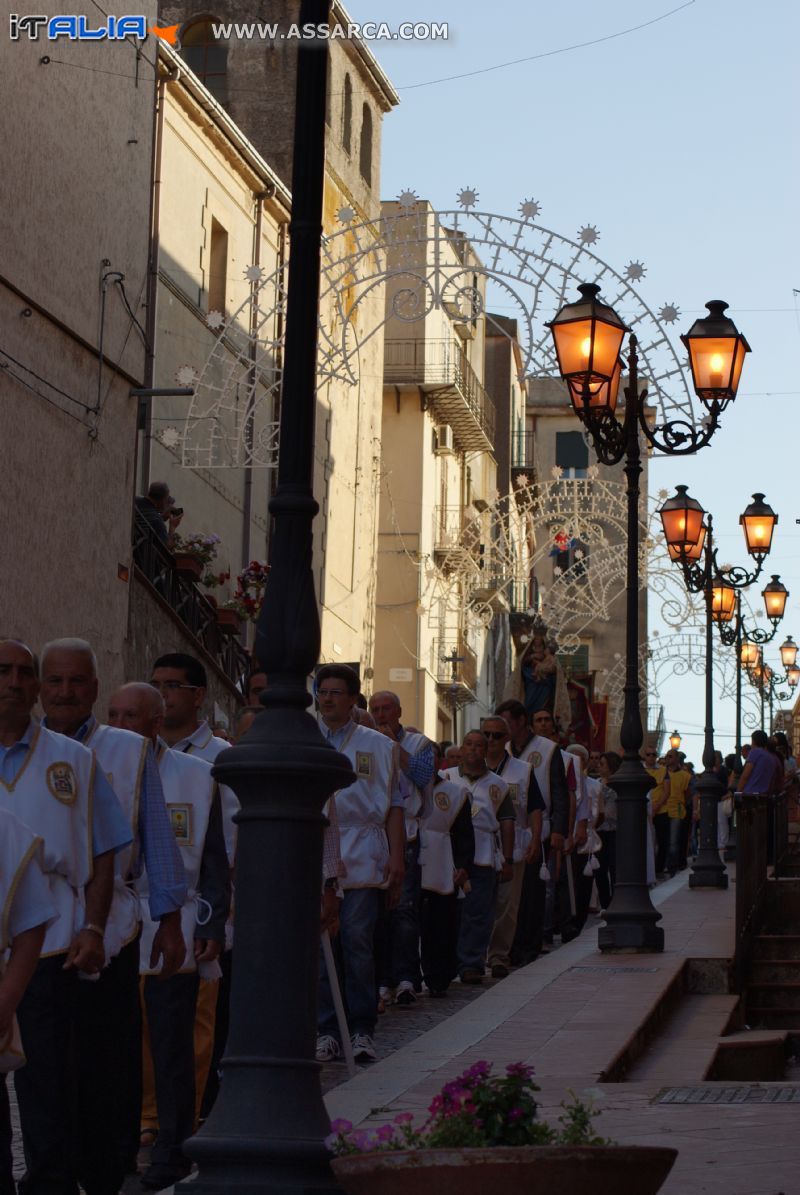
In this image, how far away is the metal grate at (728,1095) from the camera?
28.9ft

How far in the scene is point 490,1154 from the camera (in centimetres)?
462

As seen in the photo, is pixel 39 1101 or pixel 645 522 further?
pixel 645 522

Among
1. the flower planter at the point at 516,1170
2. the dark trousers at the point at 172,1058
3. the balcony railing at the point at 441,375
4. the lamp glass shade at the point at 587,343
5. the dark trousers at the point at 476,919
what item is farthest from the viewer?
the balcony railing at the point at 441,375

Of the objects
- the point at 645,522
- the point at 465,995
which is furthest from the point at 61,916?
the point at 645,522

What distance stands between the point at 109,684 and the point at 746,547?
7995 millimetres

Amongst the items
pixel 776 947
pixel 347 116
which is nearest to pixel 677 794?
pixel 776 947

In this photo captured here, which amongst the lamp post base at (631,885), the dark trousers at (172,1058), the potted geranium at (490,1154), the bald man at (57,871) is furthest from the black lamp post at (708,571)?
the potted geranium at (490,1154)

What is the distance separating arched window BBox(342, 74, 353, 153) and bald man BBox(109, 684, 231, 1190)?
103 ft

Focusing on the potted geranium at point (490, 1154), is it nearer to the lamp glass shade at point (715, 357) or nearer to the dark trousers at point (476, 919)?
the dark trousers at point (476, 919)

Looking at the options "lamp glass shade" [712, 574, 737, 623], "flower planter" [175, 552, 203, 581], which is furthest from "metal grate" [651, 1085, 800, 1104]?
"lamp glass shade" [712, 574, 737, 623]

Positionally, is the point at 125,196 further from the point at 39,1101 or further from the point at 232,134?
the point at 39,1101

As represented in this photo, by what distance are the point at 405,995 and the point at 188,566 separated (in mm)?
11316

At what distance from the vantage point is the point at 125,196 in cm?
2400

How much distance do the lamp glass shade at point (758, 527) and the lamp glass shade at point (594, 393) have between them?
1035 cm
